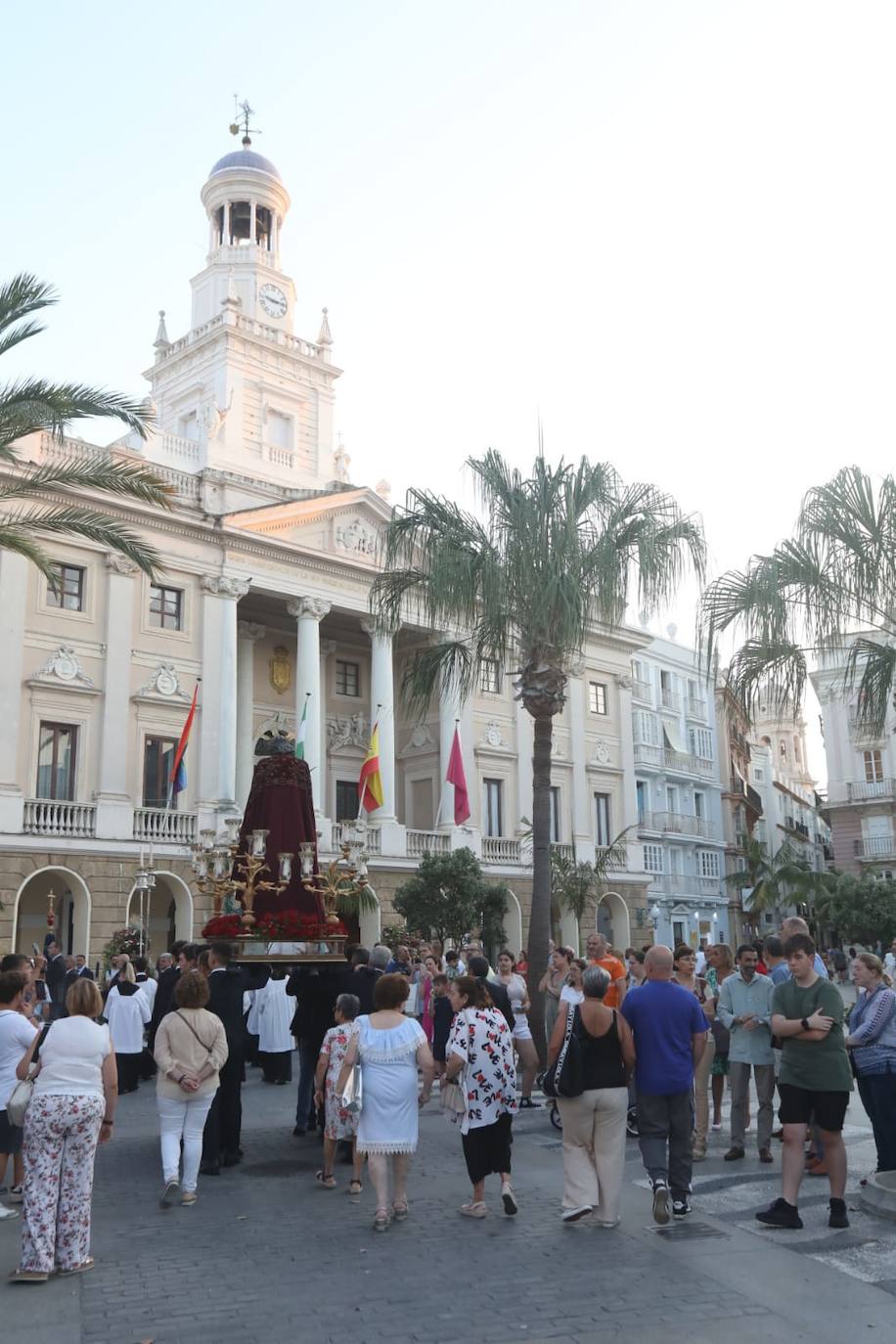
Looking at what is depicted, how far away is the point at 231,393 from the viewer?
36.8 m

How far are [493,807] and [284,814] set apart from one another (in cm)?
2456

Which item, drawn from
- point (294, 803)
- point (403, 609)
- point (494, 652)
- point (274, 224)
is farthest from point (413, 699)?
point (274, 224)

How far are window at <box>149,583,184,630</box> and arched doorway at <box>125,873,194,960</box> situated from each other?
644 centimetres

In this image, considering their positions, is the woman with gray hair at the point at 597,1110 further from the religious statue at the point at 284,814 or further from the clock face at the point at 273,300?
the clock face at the point at 273,300

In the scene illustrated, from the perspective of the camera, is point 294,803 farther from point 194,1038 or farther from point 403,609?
point 403,609

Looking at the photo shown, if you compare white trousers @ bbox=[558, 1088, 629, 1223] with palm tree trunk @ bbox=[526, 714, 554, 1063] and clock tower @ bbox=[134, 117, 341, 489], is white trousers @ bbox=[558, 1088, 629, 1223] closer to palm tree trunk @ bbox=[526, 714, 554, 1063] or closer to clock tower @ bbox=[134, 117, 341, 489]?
palm tree trunk @ bbox=[526, 714, 554, 1063]

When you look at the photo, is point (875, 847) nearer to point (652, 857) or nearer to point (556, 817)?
point (652, 857)

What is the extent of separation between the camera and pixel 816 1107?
7.89 m

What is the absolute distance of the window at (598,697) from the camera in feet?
139

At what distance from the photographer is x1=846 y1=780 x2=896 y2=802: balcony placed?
53.8m

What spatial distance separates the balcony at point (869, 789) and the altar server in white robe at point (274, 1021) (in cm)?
4297

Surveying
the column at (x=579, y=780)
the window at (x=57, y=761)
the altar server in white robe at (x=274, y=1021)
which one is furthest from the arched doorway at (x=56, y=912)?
the column at (x=579, y=780)

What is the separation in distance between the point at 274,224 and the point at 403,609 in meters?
15.3

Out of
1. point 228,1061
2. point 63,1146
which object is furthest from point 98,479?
point 63,1146
